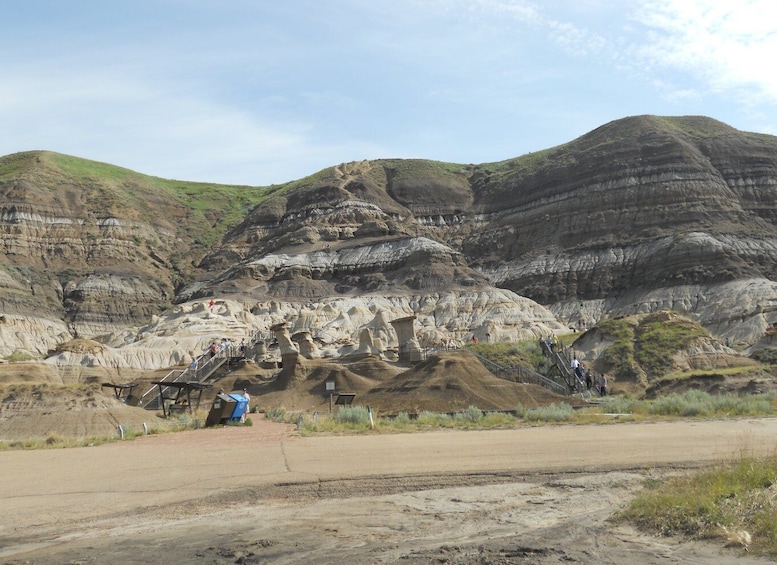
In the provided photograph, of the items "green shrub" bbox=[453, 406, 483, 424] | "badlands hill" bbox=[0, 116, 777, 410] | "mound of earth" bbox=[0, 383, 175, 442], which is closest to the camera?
"green shrub" bbox=[453, 406, 483, 424]

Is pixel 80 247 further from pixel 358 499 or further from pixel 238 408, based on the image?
pixel 358 499

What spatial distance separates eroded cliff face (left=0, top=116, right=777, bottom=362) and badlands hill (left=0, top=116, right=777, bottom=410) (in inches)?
14.0

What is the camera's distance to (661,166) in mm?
119062

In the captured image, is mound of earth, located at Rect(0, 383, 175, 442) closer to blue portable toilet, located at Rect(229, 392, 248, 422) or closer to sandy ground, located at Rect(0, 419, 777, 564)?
blue portable toilet, located at Rect(229, 392, 248, 422)

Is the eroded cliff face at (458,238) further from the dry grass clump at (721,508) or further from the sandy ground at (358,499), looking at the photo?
the dry grass clump at (721,508)

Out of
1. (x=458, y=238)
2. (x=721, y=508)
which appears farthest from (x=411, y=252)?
(x=721, y=508)

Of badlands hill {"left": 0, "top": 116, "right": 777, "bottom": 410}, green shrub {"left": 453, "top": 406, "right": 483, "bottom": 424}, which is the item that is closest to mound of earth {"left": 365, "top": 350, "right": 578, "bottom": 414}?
green shrub {"left": 453, "top": 406, "right": 483, "bottom": 424}

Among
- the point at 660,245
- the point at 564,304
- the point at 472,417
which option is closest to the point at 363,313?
the point at 564,304

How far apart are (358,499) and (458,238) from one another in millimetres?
128168

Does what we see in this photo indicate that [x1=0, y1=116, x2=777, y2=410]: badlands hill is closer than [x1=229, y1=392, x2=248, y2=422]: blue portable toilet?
No

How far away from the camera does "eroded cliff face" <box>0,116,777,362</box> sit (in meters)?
101

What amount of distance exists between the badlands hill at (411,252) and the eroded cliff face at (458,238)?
0.36 meters

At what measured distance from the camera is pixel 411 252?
112 metres

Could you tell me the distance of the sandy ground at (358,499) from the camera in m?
10.6
